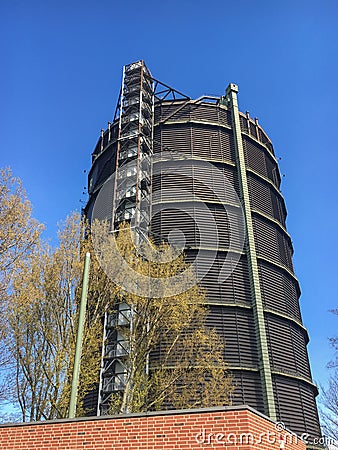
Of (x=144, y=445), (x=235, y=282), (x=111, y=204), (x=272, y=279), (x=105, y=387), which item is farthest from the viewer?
(x=111, y=204)

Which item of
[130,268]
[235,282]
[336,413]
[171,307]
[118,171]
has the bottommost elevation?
[336,413]

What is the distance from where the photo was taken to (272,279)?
1977 centimetres

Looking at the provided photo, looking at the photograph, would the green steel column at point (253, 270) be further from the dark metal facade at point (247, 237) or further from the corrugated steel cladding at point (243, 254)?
the corrugated steel cladding at point (243, 254)

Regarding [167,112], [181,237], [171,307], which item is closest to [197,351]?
[171,307]

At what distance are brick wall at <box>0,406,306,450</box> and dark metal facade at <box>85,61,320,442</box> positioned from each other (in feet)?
29.3

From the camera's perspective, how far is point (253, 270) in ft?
61.7

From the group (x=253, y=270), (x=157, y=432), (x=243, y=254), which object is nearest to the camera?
(x=157, y=432)

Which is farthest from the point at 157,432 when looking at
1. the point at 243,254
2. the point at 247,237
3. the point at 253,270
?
the point at 247,237

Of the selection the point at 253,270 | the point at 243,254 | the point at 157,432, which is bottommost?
the point at 157,432

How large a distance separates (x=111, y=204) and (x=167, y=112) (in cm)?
630

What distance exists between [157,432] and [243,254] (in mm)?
12753

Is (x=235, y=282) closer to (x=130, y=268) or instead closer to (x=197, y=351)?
(x=197, y=351)

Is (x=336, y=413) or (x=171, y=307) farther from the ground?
(x=171, y=307)

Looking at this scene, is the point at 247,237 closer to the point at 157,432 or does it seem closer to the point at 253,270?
the point at 253,270
